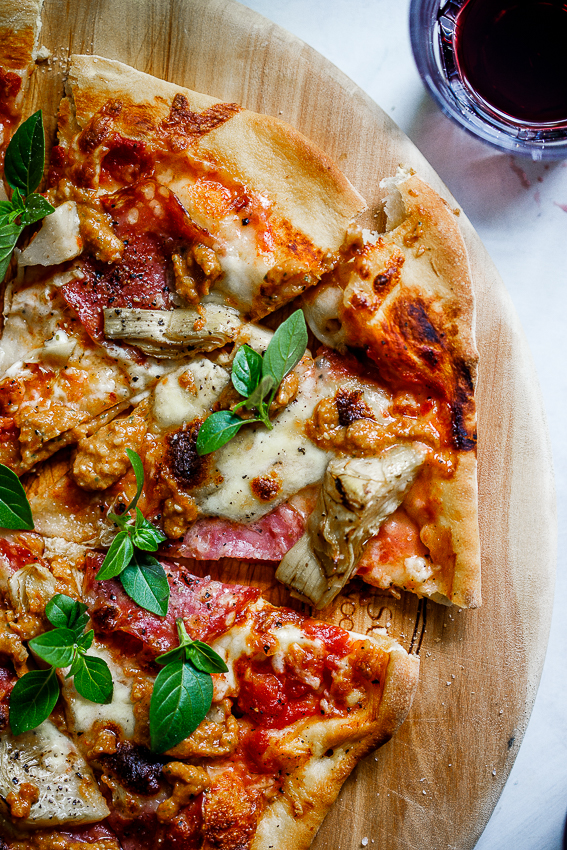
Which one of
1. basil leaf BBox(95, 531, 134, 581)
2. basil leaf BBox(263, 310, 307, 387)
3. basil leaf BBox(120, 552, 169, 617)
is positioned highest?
basil leaf BBox(263, 310, 307, 387)

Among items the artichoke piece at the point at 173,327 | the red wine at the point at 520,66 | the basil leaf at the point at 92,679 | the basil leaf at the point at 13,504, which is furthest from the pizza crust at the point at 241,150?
the basil leaf at the point at 92,679

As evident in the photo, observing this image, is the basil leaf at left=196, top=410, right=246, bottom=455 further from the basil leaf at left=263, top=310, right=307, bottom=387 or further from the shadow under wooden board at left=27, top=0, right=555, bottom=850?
the shadow under wooden board at left=27, top=0, right=555, bottom=850

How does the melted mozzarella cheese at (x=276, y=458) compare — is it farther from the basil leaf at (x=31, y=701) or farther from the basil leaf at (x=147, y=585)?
the basil leaf at (x=31, y=701)

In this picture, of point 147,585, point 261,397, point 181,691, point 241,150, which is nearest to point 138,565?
point 147,585

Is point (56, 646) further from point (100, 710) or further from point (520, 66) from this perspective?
point (520, 66)

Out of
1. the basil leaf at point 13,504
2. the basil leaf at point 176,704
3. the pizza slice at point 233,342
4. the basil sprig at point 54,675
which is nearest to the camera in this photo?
the basil leaf at point 176,704

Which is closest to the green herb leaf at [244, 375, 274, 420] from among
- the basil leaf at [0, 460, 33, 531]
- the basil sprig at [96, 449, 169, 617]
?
the basil sprig at [96, 449, 169, 617]

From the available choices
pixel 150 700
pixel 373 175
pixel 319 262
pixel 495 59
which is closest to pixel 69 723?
pixel 150 700
